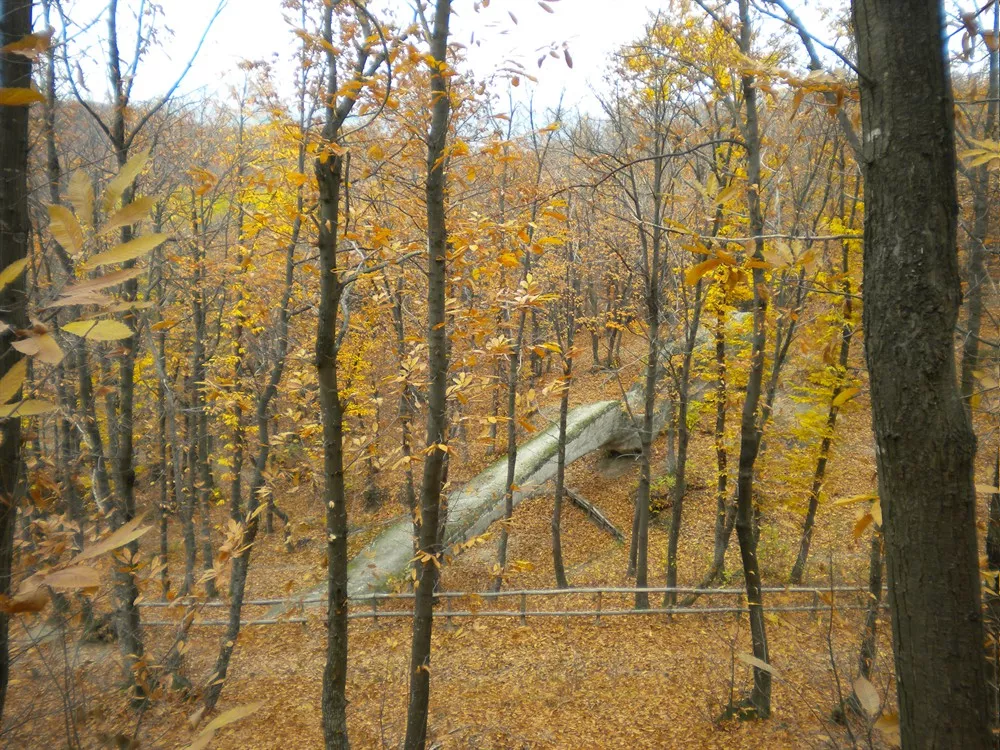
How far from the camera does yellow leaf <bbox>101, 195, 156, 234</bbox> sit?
75cm

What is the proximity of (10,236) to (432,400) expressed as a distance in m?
3.05

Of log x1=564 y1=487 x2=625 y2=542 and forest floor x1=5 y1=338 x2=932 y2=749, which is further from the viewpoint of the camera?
log x1=564 y1=487 x2=625 y2=542

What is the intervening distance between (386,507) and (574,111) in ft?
39.7

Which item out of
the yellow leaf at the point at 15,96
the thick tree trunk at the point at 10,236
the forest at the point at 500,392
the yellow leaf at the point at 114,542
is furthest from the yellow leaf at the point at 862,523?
the thick tree trunk at the point at 10,236

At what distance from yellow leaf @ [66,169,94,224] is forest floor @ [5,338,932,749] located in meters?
1.81

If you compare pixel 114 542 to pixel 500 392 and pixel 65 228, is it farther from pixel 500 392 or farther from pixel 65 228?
pixel 500 392

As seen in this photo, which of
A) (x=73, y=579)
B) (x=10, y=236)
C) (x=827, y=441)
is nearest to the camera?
(x=73, y=579)

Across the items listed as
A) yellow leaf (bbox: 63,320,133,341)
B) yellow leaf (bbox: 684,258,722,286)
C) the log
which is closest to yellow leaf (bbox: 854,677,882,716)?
yellow leaf (bbox: 684,258,722,286)

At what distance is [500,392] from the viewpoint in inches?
722

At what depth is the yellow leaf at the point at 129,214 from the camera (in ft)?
2.47

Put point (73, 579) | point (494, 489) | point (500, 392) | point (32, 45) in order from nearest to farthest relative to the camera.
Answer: point (73, 579), point (32, 45), point (494, 489), point (500, 392)

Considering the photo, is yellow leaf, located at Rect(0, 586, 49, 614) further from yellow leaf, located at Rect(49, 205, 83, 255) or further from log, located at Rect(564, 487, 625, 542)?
log, located at Rect(564, 487, 625, 542)

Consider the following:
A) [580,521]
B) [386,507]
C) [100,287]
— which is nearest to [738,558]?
[580,521]

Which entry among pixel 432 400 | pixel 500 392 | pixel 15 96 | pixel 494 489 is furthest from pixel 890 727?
pixel 500 392
